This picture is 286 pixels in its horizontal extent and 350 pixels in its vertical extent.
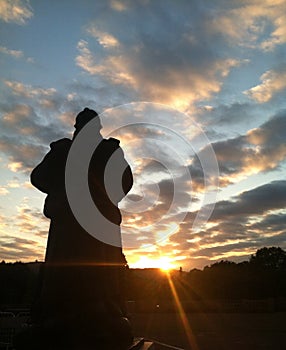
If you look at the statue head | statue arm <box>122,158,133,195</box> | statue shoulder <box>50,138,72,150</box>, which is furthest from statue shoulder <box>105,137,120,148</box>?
statue shoulder <box>50,138,72,150</box>

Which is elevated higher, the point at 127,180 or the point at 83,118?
the point at 83,118

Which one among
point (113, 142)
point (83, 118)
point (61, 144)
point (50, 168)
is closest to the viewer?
point (50, 168)

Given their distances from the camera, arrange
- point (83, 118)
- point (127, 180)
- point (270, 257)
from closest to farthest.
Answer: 1. point (83, 118)
2. point (127, 180)
3. point (270, 257)

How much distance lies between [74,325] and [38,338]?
1.51 ft

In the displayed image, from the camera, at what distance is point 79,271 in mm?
6148

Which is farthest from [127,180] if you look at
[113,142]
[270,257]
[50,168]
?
[270,257]

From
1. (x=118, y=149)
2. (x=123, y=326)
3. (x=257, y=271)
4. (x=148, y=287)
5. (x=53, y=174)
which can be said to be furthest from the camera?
(x=257, y=271)

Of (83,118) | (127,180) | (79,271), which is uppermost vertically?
(83,118)

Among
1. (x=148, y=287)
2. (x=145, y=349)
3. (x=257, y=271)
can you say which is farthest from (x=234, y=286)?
(x=145, y=349)

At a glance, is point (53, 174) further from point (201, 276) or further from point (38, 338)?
point (201, 276)

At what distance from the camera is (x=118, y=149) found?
7176 millimetres

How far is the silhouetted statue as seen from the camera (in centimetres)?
567

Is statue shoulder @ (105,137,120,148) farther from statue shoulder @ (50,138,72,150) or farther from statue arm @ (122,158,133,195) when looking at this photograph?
statue shoulder @ (50,138,72,150)

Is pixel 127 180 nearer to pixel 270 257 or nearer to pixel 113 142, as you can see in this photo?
pixel 113 142
